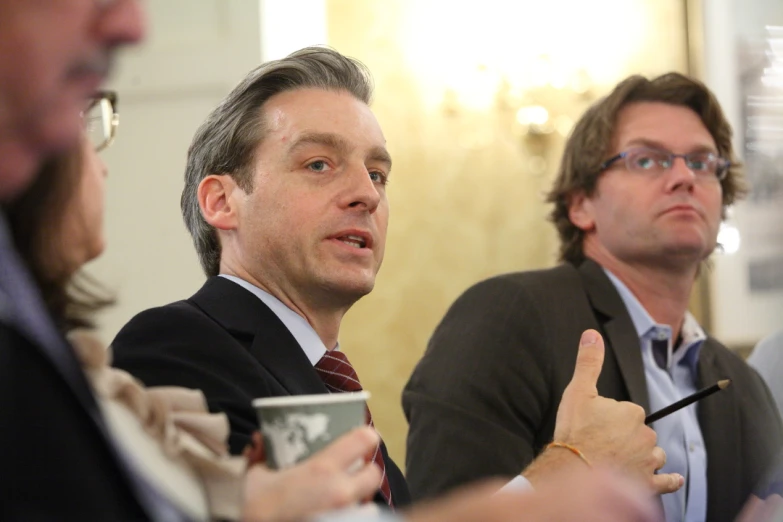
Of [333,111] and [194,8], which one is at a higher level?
[194,8]

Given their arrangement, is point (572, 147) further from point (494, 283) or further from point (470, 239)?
point (470, 239)

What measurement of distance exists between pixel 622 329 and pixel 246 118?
96cm

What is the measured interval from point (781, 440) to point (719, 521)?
1.21ft

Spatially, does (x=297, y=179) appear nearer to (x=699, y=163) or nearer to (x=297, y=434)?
(x=297, y=434)

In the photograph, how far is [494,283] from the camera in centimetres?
212

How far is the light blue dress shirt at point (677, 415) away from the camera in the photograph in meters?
1.98

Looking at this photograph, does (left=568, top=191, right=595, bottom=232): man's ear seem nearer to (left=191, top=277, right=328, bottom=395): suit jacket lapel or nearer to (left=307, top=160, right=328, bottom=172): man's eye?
(left=307, top=160, right=328, bottom=172): man's eye

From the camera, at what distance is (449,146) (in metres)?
4.22

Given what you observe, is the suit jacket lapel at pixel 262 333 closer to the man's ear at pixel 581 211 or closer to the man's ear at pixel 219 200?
the man's ear at pixel 219 200

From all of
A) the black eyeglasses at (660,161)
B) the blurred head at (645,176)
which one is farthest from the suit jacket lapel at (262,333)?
A: the black eyeglasses at (660,161)

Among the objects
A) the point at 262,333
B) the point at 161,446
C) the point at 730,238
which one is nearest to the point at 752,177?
the point at 730,238

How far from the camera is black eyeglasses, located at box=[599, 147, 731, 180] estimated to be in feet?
7.85

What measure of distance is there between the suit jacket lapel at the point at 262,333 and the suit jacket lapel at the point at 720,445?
1.07m

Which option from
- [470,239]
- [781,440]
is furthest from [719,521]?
[470,239]
